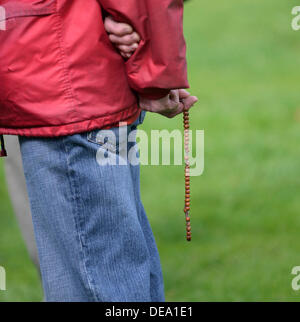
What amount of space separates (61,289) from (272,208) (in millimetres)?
2630

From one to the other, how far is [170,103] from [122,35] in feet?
0.90

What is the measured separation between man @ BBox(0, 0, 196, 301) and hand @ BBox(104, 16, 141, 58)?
0.02 meters

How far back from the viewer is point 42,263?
86.2 inches

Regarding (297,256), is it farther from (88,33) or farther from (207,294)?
(88,33)

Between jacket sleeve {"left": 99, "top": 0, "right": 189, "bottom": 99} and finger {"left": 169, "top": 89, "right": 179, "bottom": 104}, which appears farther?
finger {"left": 169, "top": 89, "right": 179, "bottom": 104}

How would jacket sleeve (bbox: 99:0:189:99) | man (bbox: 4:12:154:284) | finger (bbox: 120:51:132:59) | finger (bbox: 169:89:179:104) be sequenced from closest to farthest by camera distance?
jacket sleeve (bbox: 99:0:189:99) → finger (bbox: 120:51:132:59) → finger (bbox: 169:89:179:104) → man (bbox: 4:12:154:284)

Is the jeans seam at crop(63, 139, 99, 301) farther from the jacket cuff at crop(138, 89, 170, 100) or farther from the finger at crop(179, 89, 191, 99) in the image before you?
the finger at crop(179, 89, 191, 99)

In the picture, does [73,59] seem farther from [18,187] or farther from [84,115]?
[18,187]

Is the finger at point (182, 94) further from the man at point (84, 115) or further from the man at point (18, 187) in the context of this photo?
the man at point (18, 187)

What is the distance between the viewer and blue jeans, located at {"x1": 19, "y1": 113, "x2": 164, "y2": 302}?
2092 millimetres
